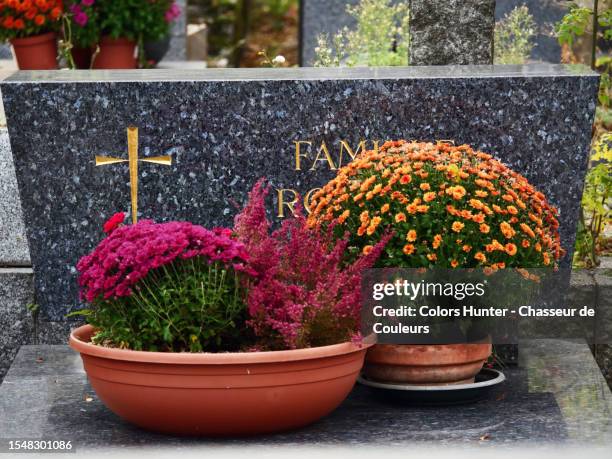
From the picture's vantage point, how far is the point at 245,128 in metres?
4.35

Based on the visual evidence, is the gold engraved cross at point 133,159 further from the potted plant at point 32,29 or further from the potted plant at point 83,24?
the potted plant at point 83,24

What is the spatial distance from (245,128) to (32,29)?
11.9 feet

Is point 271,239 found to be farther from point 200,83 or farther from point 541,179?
point 541,179

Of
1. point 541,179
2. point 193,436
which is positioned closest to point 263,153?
point 541,179

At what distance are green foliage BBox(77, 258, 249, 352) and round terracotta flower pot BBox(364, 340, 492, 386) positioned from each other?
0.51 metres

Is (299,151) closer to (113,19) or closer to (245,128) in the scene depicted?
(245,128)

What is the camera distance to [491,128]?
170 inches

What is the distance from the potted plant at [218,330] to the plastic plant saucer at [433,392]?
0.22 meters

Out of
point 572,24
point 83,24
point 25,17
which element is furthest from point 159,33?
point 572,24

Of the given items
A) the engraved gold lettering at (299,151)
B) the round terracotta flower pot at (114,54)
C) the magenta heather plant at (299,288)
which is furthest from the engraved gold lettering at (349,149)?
the round terracotta flower pot at (114,54)

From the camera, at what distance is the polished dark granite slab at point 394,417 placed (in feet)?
11.0

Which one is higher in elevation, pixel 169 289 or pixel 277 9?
pixel 277 9

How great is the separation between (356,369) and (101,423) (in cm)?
82

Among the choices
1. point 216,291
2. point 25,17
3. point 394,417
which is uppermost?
point 25,17
